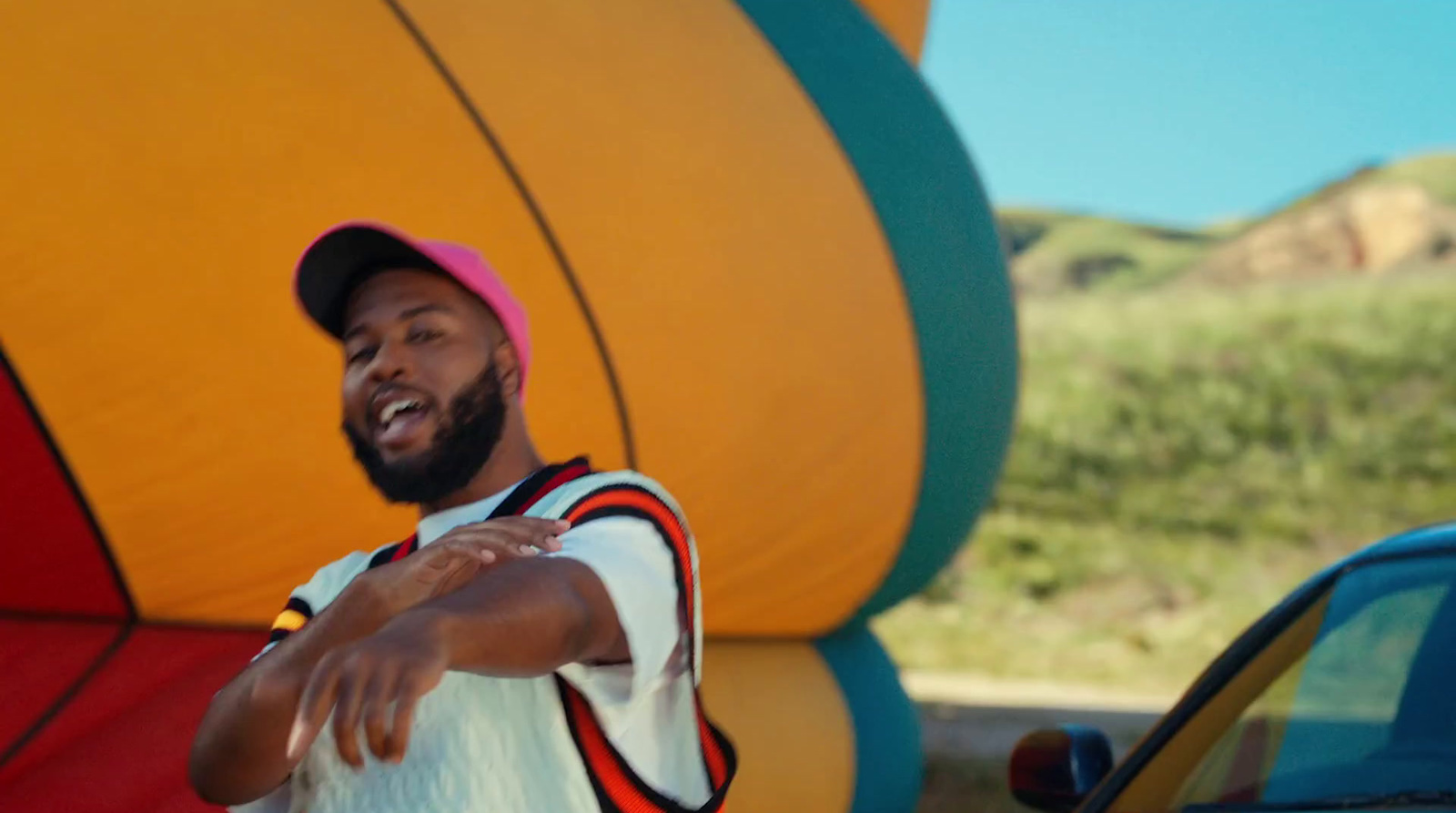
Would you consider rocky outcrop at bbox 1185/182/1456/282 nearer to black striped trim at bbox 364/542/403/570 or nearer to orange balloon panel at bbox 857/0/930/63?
orange balloon panel at bbox 857/0/930/63

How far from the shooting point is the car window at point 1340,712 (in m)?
2.26

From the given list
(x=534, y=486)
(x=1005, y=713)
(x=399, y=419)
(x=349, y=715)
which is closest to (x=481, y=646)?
(x=349, y=715)

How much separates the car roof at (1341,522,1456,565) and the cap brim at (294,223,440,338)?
1.59 meters

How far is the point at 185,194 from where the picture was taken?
3215 millimetres

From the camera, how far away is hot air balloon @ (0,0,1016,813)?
3180 mm

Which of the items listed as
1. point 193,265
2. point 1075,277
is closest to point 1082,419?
point 1075,277

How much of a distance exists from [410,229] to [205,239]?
412 millimetres

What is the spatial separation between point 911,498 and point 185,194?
201 centimetres

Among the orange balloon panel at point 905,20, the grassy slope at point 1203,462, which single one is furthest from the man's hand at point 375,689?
the grassy slope at point 1203,462

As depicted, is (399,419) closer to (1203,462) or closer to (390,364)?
(390,364)

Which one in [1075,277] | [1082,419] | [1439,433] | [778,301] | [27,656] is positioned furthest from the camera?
[1075,277]

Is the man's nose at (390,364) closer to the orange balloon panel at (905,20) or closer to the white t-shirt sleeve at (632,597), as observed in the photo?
the white t-shirt sleeve at (632,597)

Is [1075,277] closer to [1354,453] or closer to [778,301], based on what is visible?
[1354,453]

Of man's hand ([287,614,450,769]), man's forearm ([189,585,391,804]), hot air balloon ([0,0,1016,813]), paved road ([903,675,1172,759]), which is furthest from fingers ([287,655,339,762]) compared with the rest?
paved road ([903,675,1172,759])
